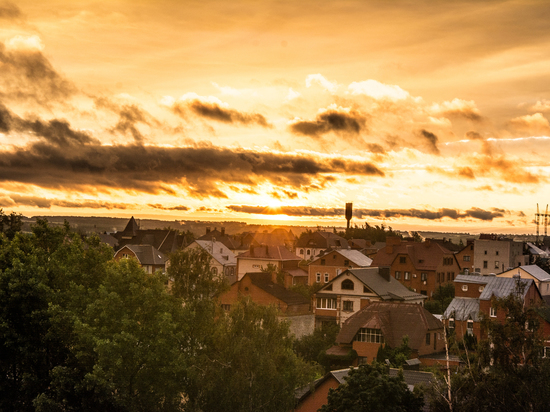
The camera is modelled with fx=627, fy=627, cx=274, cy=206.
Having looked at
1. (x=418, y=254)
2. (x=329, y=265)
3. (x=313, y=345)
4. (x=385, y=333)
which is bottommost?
(x=313, y=345)

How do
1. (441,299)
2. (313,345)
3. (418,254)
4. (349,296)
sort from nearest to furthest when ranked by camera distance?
(313,345) → (349,296) → (441,299) → (418,254)

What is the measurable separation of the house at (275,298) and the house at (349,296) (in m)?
1.69

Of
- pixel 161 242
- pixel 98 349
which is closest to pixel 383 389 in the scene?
pixel 98 349

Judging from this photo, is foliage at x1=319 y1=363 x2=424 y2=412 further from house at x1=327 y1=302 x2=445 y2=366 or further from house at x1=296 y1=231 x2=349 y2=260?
house at x1=296 y1=231 x2=349 y2=260

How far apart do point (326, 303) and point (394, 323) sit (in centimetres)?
1544

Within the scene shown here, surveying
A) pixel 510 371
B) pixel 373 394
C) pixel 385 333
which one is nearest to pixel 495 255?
pixel 385 333

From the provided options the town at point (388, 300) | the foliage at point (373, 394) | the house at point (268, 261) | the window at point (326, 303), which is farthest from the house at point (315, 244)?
the foliage at point (373, 394)

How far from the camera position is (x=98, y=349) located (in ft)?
112

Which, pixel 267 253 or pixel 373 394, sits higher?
pixel 267 253

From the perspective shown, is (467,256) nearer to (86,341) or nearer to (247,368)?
(247,368)

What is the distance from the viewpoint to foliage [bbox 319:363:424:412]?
32.7 metres

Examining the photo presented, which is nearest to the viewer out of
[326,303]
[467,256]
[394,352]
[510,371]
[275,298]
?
[510,371]

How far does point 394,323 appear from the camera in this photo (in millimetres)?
59875

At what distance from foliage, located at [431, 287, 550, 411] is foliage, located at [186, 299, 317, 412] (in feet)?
40.9
